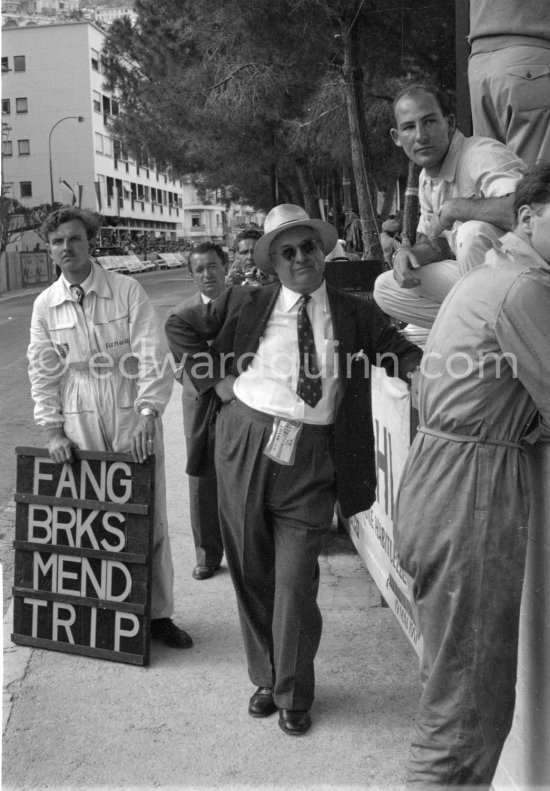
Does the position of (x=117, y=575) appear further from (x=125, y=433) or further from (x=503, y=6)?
(x=503, y=6)

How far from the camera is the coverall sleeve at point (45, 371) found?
13.3 feet

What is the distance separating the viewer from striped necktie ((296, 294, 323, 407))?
11.0 ft

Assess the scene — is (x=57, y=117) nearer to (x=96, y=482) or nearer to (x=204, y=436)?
(x=96, y=482)

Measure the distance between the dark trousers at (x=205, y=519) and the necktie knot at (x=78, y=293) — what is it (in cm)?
148

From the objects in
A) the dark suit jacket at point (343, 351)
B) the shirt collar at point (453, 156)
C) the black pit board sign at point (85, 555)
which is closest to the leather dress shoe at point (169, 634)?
the black pit board sign at point (85, 555)

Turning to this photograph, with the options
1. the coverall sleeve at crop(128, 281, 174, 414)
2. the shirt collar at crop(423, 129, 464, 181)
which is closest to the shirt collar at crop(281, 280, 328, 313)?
the shirt collar at crop(423, 129, 464, 181)

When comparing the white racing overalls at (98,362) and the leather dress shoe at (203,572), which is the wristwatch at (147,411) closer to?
the white racing overalls at (98,362)

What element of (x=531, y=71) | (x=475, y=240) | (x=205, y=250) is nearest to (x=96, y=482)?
(x=205, y=250)

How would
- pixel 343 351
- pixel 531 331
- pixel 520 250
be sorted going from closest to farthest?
pixel 531 331 → pixel 520 250 → pixel 343 351

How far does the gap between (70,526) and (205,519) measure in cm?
117

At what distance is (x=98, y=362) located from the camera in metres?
4.04

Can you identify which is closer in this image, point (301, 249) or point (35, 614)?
point (301, 249)

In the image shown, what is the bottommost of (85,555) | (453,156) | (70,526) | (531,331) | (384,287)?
(85,555)

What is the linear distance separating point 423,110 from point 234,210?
12352 centimetres
